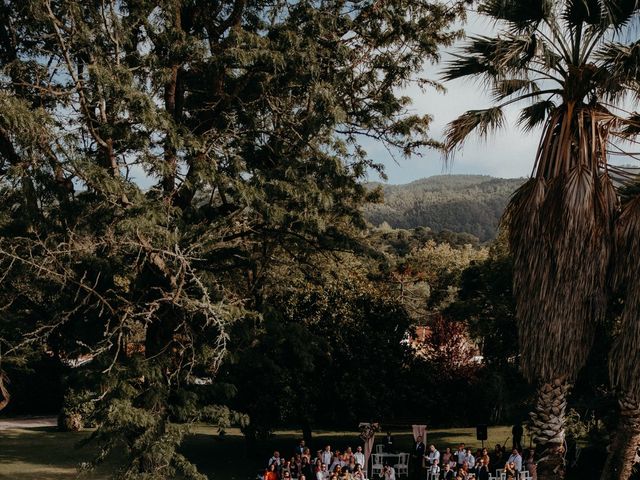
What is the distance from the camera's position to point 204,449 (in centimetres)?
2962

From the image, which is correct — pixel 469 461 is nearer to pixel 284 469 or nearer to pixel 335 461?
pixel 335 461

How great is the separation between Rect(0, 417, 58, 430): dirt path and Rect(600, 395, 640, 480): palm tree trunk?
31.0 metres

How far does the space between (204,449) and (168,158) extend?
59.3ft

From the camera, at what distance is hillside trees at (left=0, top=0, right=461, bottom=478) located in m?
13.5

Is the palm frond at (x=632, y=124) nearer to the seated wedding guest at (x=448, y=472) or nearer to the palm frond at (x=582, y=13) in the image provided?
the palm frond at (x=582, y=13)

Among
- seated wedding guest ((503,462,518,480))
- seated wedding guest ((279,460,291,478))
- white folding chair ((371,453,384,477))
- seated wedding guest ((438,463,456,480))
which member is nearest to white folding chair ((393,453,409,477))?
white folding chair ((371,453,384,477))

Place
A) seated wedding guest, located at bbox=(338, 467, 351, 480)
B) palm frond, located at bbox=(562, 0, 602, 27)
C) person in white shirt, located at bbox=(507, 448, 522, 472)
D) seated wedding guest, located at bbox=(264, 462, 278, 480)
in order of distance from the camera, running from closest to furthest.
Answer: palm frond, located at bbox=(562, 0, 602, 27) → seated wedding guest, located at bbox=(338, 467, 351, 480) → person in white shirt, located at bbox=(507, 448, 522, 472) → seated wedding guest, located at bbox=(264, 462, 278, 480)

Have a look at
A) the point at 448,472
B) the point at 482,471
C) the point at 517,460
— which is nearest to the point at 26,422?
the point at 448,472

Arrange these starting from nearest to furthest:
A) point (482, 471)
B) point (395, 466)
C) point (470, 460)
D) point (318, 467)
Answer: point (482, 471)
point (318, 467)
point (470, 460)
point (395, 466)

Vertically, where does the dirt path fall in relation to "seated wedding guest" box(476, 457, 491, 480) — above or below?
below

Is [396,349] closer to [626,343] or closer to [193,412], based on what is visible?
[193,412]

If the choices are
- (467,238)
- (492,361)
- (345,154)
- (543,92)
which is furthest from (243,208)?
(467,238)

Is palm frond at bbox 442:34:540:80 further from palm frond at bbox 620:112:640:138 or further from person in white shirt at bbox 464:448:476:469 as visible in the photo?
person in white shirt at bbox 464:448:476:469

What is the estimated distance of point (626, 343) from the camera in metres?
10.9
